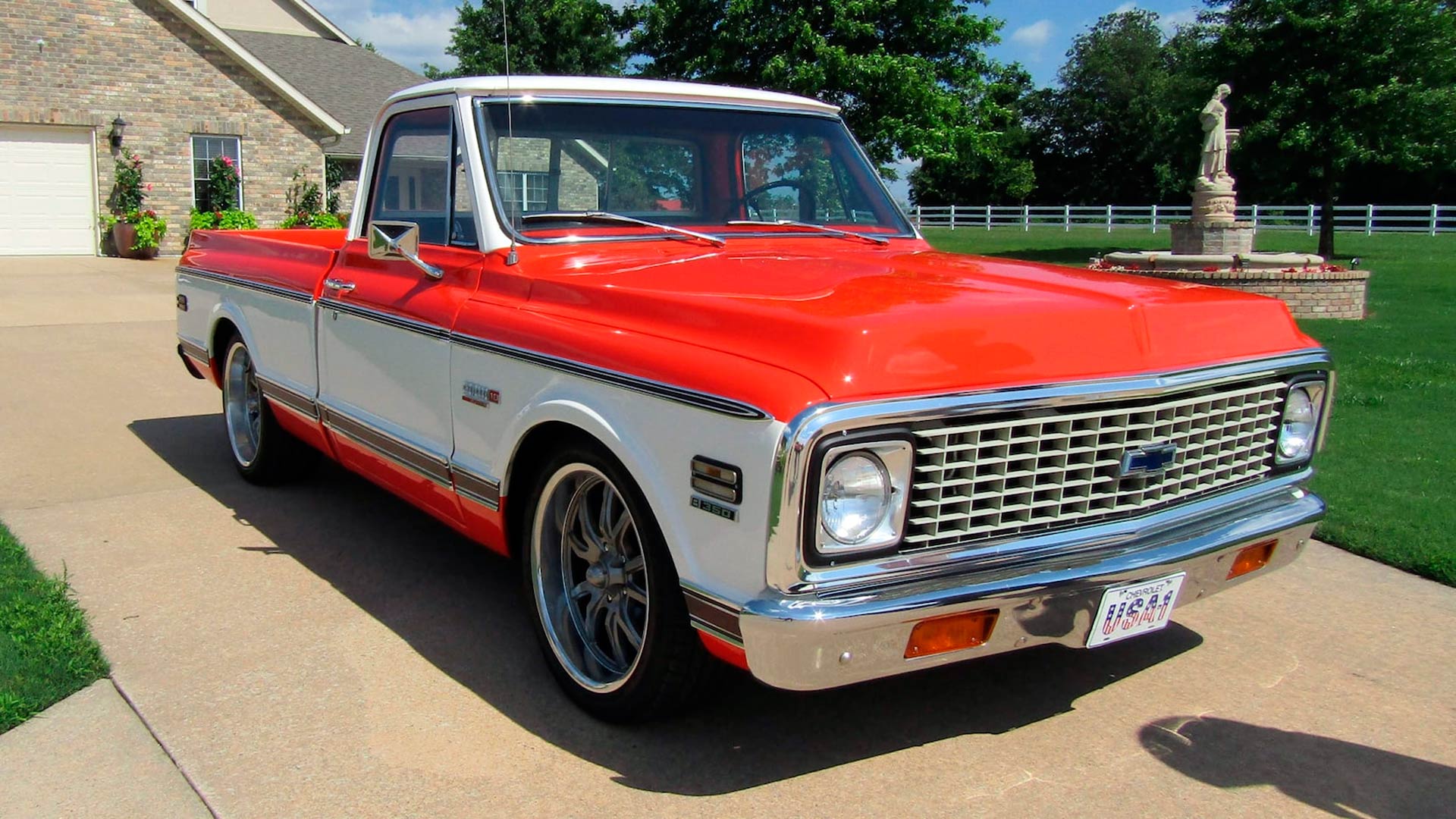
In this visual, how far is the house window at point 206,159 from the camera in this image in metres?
22.2

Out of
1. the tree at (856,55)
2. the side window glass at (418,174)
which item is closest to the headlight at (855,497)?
the side window glass at (418,174)

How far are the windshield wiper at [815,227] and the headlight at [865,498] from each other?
1.92 metres

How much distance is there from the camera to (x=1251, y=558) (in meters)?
3.71

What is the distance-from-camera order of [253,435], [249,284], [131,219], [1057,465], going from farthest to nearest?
[131,219]
[253,435]
[249,284]
[1057,465]

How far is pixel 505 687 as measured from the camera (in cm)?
390

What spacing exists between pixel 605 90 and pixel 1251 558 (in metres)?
2.72

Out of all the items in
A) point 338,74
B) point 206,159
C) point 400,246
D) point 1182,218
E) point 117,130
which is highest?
point 338,74

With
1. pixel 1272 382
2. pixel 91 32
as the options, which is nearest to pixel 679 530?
pixel 1272 382

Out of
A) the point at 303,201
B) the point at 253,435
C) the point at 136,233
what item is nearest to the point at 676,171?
the point at 253,435

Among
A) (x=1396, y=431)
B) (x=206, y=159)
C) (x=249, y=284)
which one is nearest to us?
(x=249, y=284)

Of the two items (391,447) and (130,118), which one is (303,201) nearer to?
(130,118)

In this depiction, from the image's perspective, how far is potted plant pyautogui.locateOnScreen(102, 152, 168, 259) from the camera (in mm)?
21000

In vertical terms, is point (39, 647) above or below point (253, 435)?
below

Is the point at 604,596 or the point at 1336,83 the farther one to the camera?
the point at 1336,83
